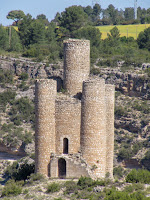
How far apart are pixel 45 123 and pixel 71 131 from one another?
151cm

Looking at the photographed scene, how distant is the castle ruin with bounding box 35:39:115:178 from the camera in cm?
2819

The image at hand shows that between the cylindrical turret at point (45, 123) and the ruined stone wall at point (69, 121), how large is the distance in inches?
15.5

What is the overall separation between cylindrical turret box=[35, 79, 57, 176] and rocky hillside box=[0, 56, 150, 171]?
713 inches

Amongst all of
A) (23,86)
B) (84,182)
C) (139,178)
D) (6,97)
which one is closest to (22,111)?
(6,97)

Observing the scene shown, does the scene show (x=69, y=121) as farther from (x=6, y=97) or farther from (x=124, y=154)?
(x=6, y=97)

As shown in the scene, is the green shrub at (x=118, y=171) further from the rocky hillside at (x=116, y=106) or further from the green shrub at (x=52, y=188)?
the green shrub at (x=52, y=188)

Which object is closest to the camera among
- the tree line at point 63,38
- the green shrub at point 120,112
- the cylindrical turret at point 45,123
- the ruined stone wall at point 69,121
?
the ruined stone wall at point 69,121

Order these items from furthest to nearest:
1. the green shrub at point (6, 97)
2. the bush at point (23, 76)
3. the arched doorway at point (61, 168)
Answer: the bush at point (23, 76)
the green shrub at point (6, 97)
the arched doorway at point (61, 168)

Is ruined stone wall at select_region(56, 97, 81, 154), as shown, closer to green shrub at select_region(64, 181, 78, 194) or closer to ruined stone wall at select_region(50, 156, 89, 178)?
ruined stone wall at select_region(50, 156, 89, 178)

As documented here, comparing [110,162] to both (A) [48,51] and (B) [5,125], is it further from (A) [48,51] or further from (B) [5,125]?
(A) [48,51]

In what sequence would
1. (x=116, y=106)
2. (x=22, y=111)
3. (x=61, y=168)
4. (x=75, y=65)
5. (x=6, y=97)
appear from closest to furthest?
1. (x=61, y=168)
2. (x=75, y=65)
3. (x=116, y=106)
4. (x=22, y=111)
5. (x=6, y=97)

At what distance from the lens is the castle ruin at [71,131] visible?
92.5 ft

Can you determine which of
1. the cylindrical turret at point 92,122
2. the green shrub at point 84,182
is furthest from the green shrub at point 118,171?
the green shrub at point 84,182

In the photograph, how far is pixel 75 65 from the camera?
96.2ft
